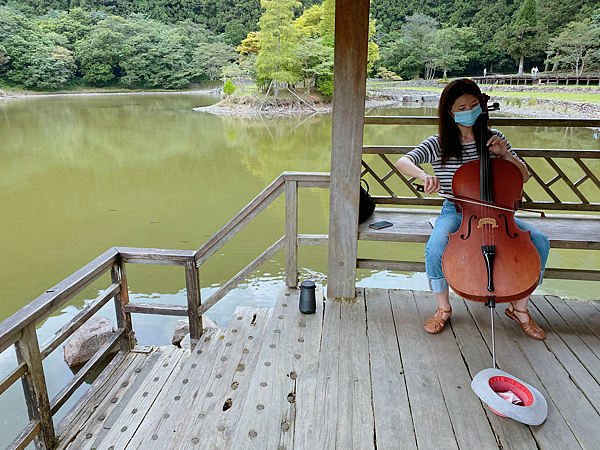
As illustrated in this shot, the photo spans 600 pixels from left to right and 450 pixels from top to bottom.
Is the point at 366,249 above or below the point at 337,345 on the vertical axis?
below

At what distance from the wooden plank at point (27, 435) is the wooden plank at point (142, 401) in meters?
0.27

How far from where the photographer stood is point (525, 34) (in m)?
24.0

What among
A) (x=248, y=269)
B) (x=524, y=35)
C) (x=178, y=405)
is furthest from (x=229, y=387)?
(x=524, y=35)

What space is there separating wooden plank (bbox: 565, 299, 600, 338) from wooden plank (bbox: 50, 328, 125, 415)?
7.56 ft

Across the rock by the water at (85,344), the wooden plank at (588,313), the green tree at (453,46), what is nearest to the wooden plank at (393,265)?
the wooden plank at (588,313)

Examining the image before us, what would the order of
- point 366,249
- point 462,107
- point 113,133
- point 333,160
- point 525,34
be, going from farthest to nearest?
1. point 525,34
2. point 113,133
3. point 366,249
4. point 333,160
5. point 462,107

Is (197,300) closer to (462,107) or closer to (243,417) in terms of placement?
(243,417)

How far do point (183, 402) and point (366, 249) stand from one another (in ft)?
11.9

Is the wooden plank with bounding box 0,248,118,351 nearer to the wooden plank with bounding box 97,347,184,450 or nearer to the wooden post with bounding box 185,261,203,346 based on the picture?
the wooden post with bounding box 185,261,203,346

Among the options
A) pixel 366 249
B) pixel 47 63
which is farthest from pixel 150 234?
pixel 47 63

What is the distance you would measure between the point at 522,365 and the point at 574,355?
247mm

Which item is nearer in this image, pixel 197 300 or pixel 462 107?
pixel 462 107

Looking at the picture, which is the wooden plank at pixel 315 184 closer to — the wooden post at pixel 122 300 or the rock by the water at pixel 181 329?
the wooden post at pixel 122 300

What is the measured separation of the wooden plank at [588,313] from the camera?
181cm
